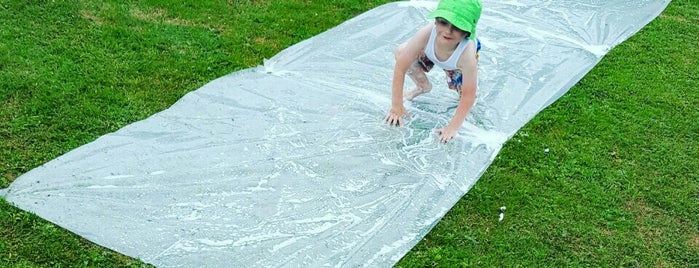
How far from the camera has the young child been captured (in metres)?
3.18

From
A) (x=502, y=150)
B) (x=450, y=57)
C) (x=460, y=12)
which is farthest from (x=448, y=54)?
(x=502, y=150)

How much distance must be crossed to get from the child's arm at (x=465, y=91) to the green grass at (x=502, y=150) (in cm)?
29

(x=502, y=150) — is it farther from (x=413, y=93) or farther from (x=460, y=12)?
(x=460, y=12)

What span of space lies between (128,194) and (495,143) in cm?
188

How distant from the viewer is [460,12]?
3.16 m

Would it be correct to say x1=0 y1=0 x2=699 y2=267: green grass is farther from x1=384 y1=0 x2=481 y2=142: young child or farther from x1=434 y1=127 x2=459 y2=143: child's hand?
x1=384 y1=0 x2=481 y2=142: young child

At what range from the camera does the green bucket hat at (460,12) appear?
3154mm

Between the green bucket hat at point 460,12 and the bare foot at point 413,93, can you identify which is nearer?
the green bucket hat at point 460,12

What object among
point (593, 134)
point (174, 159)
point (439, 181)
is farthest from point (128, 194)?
point (593, 134)

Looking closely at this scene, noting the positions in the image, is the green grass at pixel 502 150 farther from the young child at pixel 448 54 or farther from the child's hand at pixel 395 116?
the child's hand at pixel 395 116

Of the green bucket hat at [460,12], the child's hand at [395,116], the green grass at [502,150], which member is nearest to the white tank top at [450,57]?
the green bucket hat at [460,12]

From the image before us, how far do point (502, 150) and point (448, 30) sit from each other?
720 millimetres

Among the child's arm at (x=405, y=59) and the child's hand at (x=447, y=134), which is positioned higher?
the child's arm at (x=405, y=59)

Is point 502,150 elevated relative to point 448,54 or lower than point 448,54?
lower
